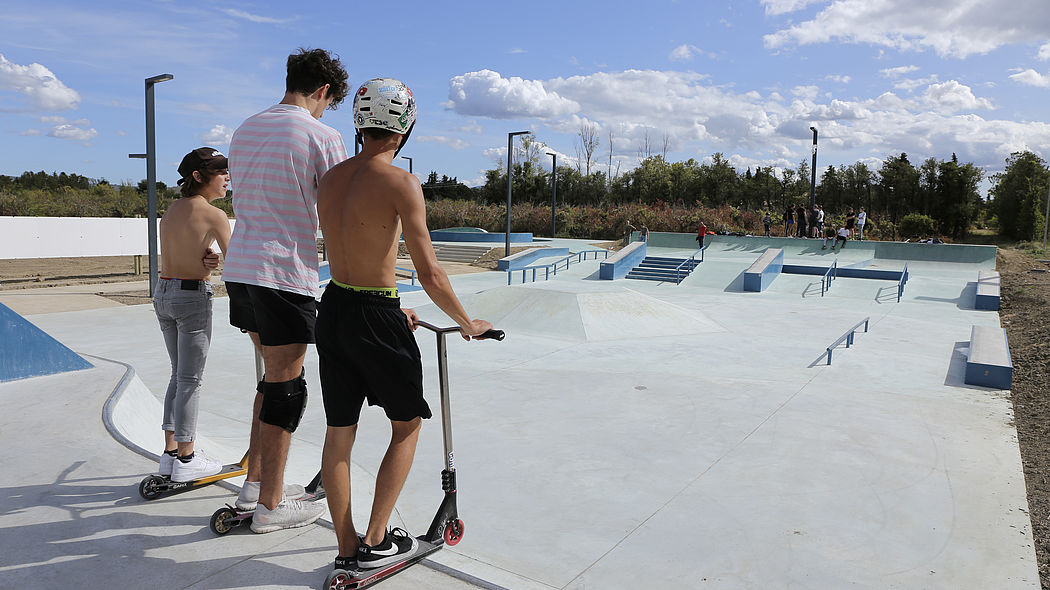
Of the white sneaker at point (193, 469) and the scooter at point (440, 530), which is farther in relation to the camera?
the white sneaker at point (193, 469)

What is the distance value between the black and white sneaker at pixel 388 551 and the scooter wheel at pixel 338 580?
9cm

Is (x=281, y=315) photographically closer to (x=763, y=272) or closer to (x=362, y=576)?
(x=362, y=576)

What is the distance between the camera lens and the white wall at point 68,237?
55.9 feet

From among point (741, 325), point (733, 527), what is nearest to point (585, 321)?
point (741, 325)

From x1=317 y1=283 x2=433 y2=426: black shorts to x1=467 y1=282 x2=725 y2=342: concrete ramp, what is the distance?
766 cm

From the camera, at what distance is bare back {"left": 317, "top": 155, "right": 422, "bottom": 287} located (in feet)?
7.10

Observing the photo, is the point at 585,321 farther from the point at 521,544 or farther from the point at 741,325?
the point at 521,544

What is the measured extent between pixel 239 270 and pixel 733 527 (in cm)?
290

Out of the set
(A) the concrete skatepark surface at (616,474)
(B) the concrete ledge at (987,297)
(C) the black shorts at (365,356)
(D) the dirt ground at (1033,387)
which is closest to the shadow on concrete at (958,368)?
(A) the concrete skatepark surface at (616,474)

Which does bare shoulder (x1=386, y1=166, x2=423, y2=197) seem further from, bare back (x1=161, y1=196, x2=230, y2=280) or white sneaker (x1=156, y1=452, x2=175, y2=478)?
white sneaker (x1=156, y1=452, x2=175, y2=478)

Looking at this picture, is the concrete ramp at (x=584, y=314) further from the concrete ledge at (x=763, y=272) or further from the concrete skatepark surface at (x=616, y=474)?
the concrete ledge at (x=763, y=272)

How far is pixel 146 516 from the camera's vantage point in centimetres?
282

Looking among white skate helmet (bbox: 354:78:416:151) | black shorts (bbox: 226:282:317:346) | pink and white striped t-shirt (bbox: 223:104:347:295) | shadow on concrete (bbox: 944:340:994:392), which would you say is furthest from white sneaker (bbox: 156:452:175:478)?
shadow on concrete (bbox: 944:340:994:392)

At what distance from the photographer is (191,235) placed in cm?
305
